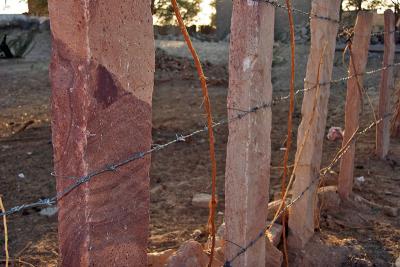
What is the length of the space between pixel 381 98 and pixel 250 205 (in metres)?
3.77

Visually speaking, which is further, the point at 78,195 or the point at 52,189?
the point at 52,189

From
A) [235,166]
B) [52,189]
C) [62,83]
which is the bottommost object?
[52,189]

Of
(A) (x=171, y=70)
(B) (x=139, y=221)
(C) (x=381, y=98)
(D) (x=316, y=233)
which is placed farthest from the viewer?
(A) (x=171, y=70)

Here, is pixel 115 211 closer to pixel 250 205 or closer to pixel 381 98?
pixel 250 205

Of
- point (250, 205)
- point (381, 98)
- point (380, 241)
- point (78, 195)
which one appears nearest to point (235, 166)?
point (250, 205)

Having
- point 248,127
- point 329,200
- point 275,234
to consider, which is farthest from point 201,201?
point 248,127

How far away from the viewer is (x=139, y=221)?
6.35 ft

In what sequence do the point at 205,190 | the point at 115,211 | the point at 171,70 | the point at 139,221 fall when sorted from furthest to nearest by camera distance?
the point at 171,70
the point at 205,190
the point at 139,221
the point at 115,211

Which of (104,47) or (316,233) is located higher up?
(104,47)

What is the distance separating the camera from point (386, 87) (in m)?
5.82

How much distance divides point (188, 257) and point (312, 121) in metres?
1.40

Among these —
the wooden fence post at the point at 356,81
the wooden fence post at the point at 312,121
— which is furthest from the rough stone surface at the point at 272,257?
the wooden fence post at the point at 356,81

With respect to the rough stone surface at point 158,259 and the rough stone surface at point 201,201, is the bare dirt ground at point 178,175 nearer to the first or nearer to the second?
the rough stone surface at point 201,201

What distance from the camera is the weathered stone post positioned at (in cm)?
160
